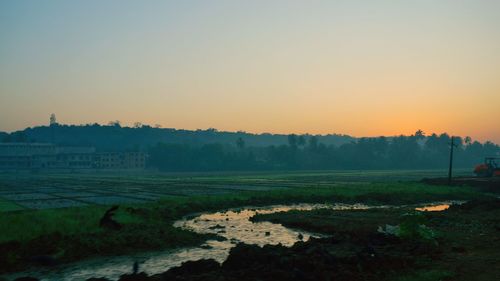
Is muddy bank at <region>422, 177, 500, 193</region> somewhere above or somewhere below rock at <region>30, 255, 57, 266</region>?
above

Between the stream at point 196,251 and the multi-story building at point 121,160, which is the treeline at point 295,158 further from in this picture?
the stream at point 196,251

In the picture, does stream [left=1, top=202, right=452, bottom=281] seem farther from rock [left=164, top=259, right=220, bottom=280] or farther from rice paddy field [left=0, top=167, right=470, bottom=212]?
rice paddy field [left=0, top=167, right=470, bottom=212]

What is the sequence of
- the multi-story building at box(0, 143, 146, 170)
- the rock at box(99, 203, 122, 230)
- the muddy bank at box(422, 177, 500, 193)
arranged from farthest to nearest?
the multi-story building at box(0, 143, 146, 170)
the muddy bank at box(422, 177, 500, 193)
the rock at box(99, 203, 122, 230)

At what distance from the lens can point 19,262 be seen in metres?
15.6

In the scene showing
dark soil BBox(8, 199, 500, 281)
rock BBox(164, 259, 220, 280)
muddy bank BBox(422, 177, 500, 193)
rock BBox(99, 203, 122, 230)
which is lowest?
rock BBox(99, 203, 122, 230)

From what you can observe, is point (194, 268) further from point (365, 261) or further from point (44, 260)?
point (44, 260)

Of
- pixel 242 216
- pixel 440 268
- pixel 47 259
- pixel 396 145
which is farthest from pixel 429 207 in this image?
pixel 396 145

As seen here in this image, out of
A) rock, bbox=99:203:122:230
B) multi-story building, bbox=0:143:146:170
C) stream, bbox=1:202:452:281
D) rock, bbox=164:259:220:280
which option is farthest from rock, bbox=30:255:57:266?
multi-story building, bbox=0:143:146:170

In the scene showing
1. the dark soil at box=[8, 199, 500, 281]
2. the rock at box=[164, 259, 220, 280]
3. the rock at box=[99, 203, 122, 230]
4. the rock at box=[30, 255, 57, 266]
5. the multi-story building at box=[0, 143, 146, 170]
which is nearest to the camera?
the dark soil at box=[8, 199, 500, 281]

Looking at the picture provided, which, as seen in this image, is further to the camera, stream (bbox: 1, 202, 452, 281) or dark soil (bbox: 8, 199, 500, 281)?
stream (bbox: 1, 202, 452, 281)

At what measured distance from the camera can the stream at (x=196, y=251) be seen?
1470cm

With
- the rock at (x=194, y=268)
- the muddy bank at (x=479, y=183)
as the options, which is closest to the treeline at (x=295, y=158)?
the muddy bank at (x=479, y=183)

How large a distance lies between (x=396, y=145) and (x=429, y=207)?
152 m

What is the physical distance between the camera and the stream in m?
14.7
